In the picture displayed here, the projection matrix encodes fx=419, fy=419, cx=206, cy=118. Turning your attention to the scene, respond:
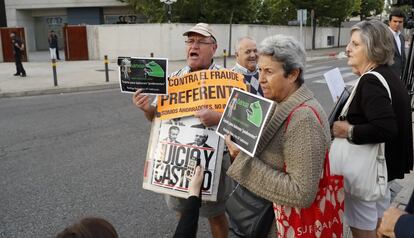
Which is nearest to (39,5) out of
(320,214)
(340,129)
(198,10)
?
(198,10)

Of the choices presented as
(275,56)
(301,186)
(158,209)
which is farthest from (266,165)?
(158,209)

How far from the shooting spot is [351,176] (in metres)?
2.52

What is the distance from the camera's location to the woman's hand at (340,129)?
2.56 metres

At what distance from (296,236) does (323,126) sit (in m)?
0.56

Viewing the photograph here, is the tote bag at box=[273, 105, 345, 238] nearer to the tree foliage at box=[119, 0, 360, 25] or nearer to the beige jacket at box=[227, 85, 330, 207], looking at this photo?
the beige jacket at box=[227, 85, 330, 207]

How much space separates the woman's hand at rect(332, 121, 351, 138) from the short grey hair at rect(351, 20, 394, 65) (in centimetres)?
42

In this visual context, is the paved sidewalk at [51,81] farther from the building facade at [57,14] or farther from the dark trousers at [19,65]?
the building facade at [57,14]

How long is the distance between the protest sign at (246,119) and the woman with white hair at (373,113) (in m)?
0.82

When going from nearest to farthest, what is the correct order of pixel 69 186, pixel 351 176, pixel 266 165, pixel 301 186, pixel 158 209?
pixel 301 186, pixel 266 165, pixel 351 176, pixel 158 209, pixel 69 186

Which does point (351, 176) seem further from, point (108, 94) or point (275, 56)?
point (108, 94)

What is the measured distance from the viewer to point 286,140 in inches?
78.8

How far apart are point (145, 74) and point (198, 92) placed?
367 mm

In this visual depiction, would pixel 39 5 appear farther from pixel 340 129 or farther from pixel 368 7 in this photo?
pixel 340 129

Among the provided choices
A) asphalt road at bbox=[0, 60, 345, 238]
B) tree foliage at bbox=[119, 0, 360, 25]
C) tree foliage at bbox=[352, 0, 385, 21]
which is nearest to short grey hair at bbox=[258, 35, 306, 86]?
asphalt road at bbox=[0, 60, 345, 238]
